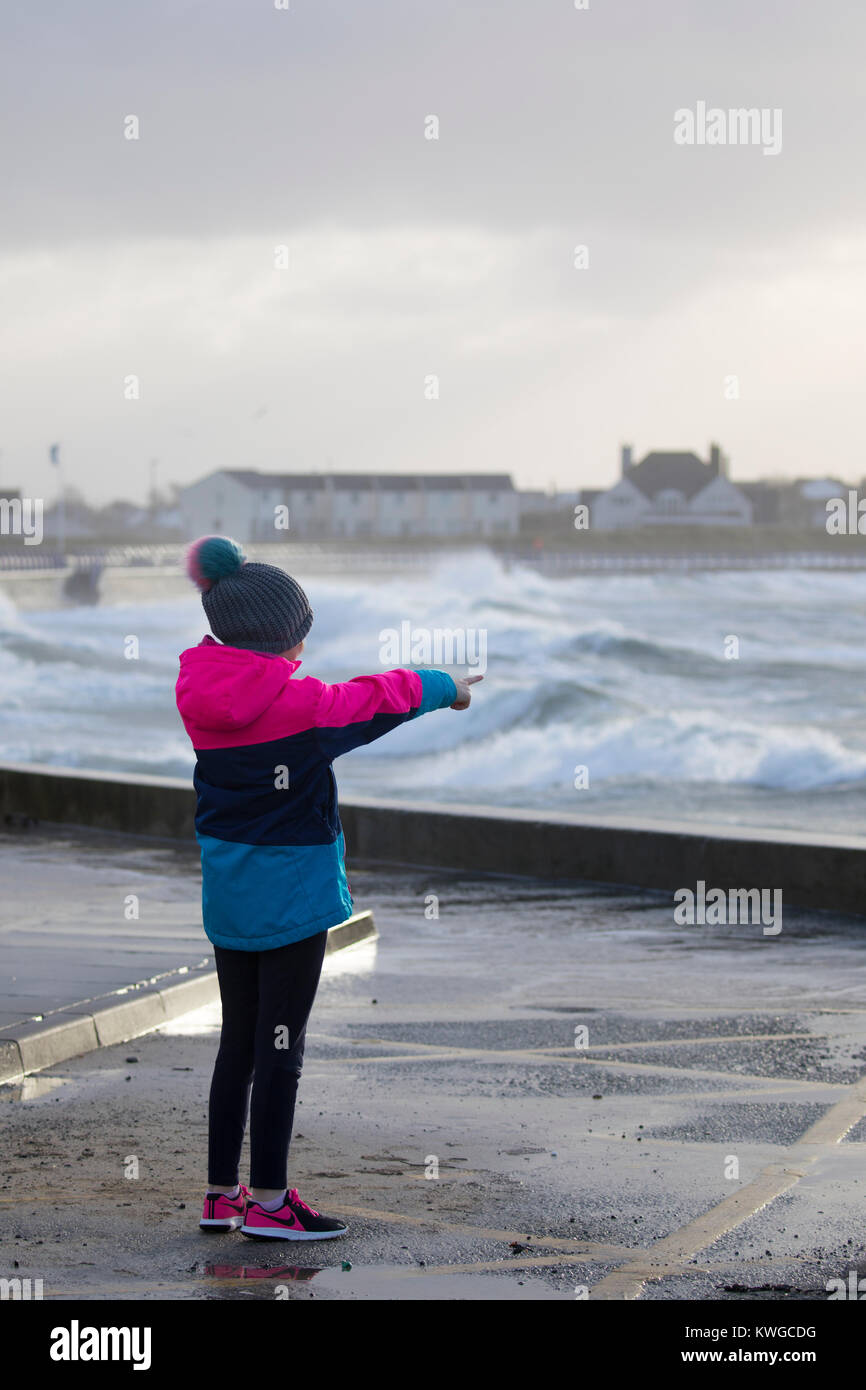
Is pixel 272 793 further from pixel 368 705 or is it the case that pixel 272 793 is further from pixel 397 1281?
pixel 397 1281

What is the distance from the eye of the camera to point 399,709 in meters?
4.02

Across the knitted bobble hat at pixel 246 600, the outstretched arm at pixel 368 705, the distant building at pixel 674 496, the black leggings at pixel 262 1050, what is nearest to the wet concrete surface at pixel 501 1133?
the black leggings at pixel 262 1050

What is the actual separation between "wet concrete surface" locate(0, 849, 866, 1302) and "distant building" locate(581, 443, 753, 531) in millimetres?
135743

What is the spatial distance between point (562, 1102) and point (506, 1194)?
1.04 meters

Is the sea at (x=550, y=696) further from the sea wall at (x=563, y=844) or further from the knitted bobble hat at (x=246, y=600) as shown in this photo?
the knitted bobble hat at (x=246, y=600)

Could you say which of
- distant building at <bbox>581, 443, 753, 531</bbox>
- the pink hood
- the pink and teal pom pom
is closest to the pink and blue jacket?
the pink hood

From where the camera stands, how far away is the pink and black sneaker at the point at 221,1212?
13.5 feet

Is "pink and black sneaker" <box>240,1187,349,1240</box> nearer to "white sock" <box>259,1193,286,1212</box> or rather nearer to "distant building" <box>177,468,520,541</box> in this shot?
"white sock" <box>259,1193,286,1212</box>

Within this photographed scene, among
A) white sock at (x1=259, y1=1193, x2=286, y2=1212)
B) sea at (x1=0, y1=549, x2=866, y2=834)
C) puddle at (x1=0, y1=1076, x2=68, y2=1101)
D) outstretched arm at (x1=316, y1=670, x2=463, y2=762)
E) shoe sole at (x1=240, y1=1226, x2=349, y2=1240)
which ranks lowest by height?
sea at (x1=0, y1=549, x2=866, y2=834)

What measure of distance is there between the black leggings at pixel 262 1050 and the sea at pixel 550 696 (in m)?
6.40

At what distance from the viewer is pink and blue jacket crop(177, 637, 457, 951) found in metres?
3.98

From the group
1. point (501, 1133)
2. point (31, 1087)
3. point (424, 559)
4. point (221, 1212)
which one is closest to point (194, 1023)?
point (31, 1087)

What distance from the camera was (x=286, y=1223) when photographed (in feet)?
13.3
